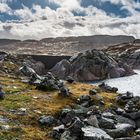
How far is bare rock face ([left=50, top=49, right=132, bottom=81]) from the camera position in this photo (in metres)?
158

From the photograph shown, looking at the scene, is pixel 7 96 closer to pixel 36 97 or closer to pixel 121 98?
pixel 36 97

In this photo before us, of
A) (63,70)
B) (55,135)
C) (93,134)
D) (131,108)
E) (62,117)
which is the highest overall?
(93,134)

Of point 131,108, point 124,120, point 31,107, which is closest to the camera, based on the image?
point 124,120

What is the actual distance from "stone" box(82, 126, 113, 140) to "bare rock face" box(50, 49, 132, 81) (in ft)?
393

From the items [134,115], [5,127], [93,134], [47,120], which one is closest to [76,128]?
[93,134]

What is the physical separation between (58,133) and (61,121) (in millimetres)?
5241

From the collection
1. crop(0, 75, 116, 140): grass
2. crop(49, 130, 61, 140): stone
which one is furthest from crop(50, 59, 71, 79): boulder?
crop(49, 130, 61, 140): stone

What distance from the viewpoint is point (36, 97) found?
178 ft

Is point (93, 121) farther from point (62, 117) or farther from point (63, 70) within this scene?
point (63, 70)

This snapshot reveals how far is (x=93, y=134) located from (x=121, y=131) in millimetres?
5240

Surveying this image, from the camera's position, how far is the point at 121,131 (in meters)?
38.6

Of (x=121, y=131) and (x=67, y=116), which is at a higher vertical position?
(x=67, y=116)

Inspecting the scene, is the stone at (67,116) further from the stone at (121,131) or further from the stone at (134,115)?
the stone at (134,115)

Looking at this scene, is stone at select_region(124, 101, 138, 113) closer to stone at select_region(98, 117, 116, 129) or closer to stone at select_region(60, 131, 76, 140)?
stone at select_region(98, 117, 116, 129)
